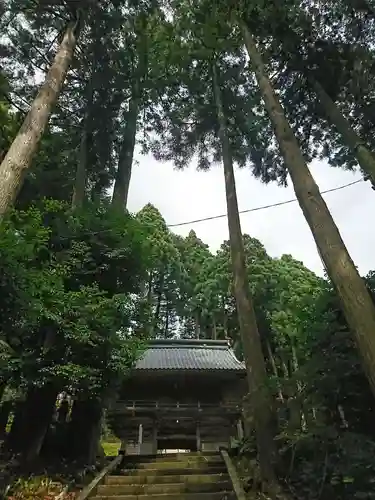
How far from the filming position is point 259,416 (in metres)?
5.96

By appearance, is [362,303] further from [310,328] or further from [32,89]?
[32,89]

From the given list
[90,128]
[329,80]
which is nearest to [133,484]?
[329,80]

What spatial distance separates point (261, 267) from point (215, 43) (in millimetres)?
13671

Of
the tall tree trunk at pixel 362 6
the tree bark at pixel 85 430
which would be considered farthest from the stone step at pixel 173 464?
the tall tree trunk at pixel 362 6

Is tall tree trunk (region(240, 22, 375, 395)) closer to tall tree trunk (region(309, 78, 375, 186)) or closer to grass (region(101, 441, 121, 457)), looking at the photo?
tall tree trunk (region(309, 78, 375, 186))

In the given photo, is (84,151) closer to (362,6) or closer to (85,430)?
(85,430)

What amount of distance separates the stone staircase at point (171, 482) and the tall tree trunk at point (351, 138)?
5228 mm

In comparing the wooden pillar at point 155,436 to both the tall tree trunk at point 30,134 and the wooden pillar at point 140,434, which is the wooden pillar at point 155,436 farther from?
the tall tree trunk at point 30,134

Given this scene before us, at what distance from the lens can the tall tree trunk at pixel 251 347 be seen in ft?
18.6

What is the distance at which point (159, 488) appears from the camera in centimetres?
594

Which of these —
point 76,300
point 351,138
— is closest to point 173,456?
point 76,300

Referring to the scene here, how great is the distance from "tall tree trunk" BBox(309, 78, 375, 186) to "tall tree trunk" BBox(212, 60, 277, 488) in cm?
256

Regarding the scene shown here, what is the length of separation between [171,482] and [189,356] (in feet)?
31.5

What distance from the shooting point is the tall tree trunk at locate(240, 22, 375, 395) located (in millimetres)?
4102
